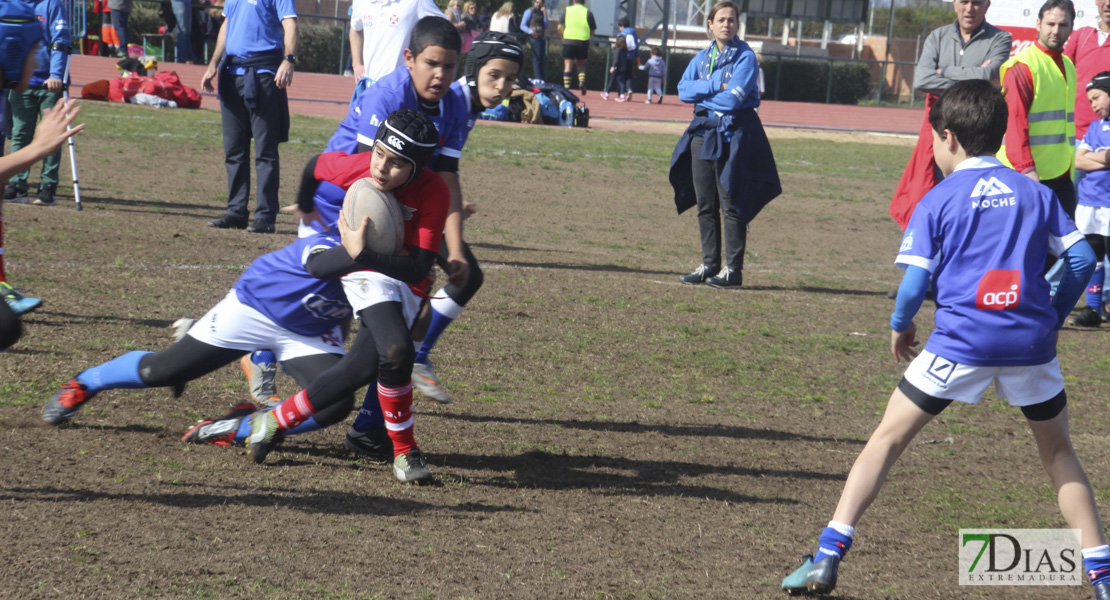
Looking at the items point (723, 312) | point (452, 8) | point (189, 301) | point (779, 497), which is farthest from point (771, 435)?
point (452, 8)

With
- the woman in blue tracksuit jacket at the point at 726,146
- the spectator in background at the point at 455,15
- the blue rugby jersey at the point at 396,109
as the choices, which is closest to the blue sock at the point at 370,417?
the blue rugby jersey at the point at 396,109

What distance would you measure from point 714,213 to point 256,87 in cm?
409

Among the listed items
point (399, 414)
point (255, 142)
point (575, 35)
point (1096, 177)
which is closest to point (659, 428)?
point (399, 414)

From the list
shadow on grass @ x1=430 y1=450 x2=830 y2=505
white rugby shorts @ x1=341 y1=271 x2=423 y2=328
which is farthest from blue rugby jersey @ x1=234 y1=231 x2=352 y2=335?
shadow on grass @ x1=430 y1=450 x2=830 y2=505

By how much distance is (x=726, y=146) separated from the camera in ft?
28.9

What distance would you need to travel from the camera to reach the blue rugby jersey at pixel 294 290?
173 inches

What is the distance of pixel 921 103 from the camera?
39.8 m

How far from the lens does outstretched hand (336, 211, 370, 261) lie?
159 inches

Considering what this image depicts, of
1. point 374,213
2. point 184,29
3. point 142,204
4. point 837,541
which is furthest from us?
point 184,29

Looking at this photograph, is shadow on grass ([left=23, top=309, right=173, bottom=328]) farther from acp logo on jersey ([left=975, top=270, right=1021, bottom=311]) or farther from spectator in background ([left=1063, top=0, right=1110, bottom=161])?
spectator in background ([left=1063, top=0, right=1110, bottom=161])

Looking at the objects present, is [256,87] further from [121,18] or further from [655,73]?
[655,73]

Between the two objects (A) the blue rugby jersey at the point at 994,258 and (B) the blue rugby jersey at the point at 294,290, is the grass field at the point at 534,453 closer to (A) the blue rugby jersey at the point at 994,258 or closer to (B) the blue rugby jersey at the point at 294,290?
(B) the blue rugby jersey at the point at 294,290

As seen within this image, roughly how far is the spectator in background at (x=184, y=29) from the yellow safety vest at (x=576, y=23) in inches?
387

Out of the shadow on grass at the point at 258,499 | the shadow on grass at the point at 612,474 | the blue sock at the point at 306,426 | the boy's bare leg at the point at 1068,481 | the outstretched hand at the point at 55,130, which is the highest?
the outstretched hand at the point at 55,130
